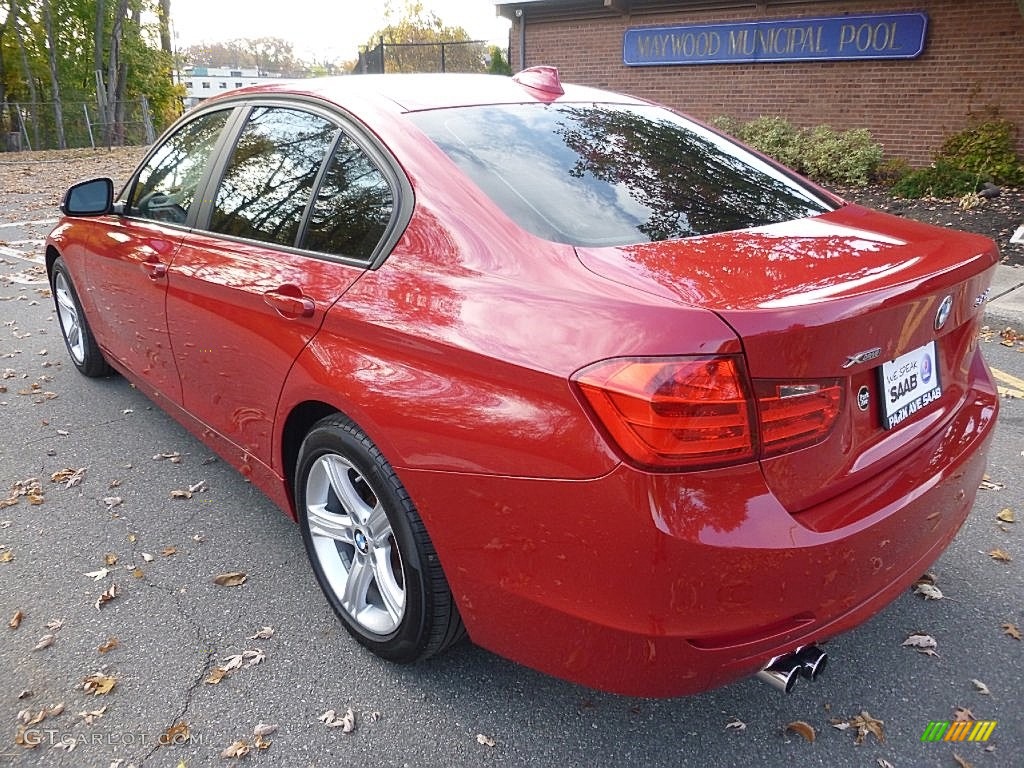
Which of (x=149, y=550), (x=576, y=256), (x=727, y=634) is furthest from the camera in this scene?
(x=149, y=550)

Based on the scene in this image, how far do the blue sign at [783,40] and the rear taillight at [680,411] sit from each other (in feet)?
42.4

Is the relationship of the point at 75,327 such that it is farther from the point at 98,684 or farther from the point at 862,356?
the point at 862,356

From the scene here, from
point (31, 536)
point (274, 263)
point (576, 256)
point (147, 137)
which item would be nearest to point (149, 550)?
point (31, 536)

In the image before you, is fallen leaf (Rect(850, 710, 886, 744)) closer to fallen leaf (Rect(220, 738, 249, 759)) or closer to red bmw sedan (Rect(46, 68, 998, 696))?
red bmw sedan (Rect(46, 68, 998, 696))

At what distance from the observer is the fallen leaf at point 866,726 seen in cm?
211

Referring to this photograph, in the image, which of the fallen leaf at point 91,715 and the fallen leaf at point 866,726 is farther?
the fallen leaf at point 91,715

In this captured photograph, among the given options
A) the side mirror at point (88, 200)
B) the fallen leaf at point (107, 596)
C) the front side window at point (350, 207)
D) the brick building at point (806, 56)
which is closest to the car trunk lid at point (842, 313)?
the front side window at point (350, 207)

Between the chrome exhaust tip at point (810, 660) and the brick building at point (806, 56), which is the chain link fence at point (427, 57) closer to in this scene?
the brick building at point (806, 56)

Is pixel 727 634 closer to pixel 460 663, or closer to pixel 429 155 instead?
pixel 460 663

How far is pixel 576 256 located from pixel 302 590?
1.66 metres

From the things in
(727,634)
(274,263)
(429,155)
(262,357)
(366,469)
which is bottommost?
(727,634)

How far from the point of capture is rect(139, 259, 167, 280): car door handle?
313 cm

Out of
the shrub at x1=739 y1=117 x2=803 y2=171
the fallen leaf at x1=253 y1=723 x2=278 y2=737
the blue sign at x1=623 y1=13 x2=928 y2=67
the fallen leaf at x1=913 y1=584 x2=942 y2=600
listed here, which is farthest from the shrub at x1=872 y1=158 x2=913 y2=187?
the fallen leaf at x1=253 y1=723 x2=278 y2=737

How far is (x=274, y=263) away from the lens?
8.33 ft
